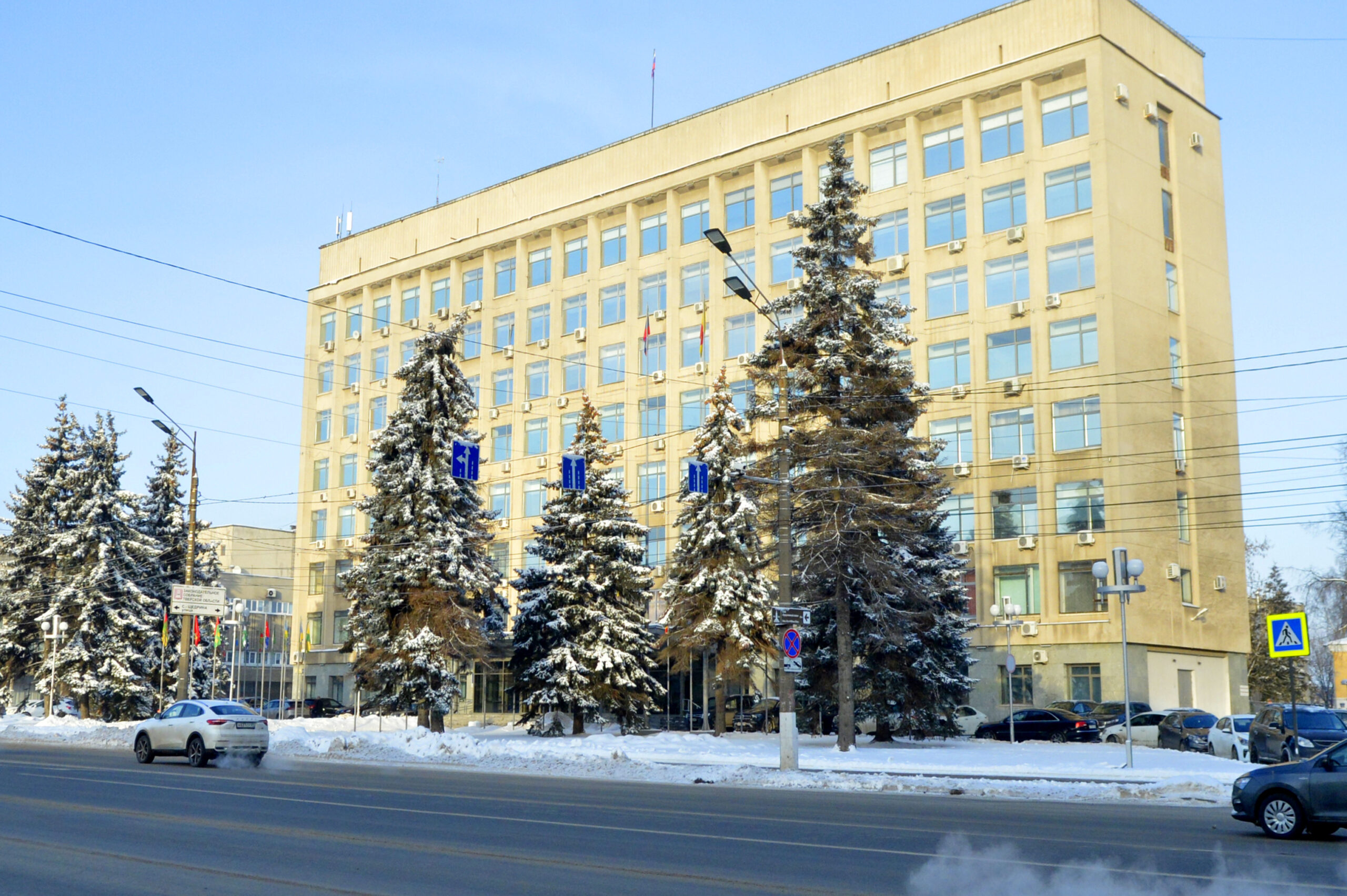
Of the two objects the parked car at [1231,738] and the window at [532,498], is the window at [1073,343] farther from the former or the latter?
the window at [532,498]

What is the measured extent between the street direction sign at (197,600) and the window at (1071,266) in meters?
35.1

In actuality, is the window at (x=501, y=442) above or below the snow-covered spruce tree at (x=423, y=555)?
above

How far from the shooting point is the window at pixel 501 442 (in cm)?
7206

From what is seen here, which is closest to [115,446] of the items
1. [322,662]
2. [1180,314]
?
[322,662]

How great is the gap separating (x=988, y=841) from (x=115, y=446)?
55.1 metres

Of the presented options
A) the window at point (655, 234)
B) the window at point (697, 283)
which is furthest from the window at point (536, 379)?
the window at point (697, 283)

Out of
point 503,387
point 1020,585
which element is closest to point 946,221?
point 1020,585

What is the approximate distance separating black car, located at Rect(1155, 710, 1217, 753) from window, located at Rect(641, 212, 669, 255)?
37.3 metres

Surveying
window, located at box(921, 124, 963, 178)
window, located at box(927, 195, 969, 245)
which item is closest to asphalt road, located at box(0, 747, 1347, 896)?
window, located at box(927, 195, 969, 245)

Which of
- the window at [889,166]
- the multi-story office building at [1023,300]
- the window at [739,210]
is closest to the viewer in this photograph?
Answer: the multi-story office building at [1023,300]

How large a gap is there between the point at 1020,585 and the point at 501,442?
107 ft

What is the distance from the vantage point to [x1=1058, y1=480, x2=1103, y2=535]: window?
165 feet

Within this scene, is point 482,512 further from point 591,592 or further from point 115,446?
point 115,446

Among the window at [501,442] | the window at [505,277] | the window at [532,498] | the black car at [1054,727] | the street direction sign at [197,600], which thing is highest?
the window at [505,277]
